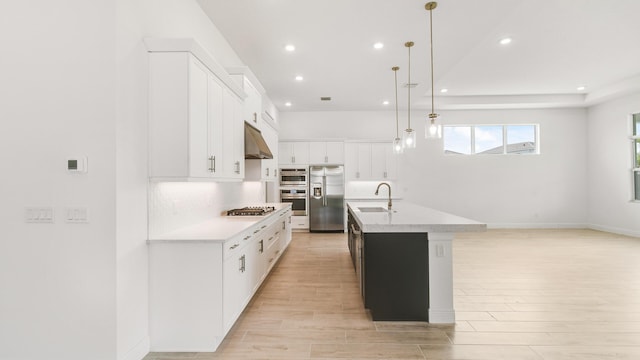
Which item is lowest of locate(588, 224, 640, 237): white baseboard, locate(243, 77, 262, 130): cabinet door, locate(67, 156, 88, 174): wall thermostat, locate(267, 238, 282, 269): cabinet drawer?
locate(588, 224, 640, 237): white baseboard

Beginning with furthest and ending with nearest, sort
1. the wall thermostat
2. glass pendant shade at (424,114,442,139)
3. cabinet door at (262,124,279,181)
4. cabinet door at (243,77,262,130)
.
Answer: cabinet door at (262,124,279,181) < cabinet door at (243,77,262,130) < glass pendant shade at (424,114,442,139) < the wall thermostat

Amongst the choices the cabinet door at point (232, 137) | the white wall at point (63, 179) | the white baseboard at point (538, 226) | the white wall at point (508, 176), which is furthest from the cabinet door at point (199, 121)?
the white baseboard at point (538, 226)

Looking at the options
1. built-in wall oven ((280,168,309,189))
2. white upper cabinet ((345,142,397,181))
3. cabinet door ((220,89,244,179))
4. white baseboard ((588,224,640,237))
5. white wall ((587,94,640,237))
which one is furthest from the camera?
white upper cabinet ((345,142,397,181))

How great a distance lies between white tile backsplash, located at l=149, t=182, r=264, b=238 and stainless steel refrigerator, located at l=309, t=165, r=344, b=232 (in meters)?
3.11

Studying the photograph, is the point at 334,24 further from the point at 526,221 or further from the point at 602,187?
the point at 602,187

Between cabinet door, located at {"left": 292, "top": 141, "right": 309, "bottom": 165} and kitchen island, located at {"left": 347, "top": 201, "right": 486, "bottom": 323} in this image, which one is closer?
kitchen island, located at {"left": 347, "top": 201, "right": 486, "bottom": 323}

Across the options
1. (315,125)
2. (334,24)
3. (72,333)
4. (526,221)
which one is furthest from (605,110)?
(72,333)

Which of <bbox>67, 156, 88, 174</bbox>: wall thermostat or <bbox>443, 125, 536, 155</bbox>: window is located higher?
<bbox>443, 125, 536, 155</bbox>: window

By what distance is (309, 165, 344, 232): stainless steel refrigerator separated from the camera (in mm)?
7102

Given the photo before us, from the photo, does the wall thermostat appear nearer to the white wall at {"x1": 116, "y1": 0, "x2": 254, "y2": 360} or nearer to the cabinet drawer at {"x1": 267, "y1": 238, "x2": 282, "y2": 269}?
the white wall at {"x1": 116, "y1": 0, "x2": 254, "y2": 360}

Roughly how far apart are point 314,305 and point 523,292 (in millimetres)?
2434

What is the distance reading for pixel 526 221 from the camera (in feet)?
24.8

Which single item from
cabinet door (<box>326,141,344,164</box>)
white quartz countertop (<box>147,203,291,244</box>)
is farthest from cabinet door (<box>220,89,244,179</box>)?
cabinet door (<box>326,141,344,164</box>)

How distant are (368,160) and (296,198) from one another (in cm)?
207
